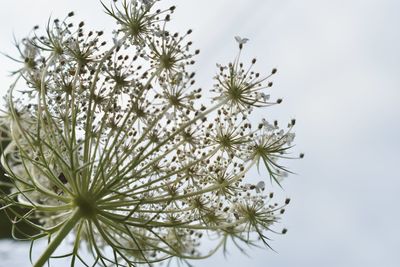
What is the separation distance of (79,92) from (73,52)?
70 cm

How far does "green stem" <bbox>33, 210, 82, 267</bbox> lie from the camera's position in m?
5.46

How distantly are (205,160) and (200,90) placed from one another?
1.19 metres

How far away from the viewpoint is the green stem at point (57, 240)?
5465 mm

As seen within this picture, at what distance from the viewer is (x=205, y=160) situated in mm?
7742

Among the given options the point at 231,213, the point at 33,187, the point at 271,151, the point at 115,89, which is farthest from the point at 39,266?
the point at 271,151

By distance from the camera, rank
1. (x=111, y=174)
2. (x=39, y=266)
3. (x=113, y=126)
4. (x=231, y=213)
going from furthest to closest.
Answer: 1. (x=231, y=213)
2. (x=113, y=126)
3. (x=111, y=174)
4. (x=39, y=266)

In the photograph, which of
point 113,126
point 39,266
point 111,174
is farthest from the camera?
point 113,126

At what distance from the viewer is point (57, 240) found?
5.69 m

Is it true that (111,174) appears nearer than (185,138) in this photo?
Yes

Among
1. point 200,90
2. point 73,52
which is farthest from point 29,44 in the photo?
point 200,90

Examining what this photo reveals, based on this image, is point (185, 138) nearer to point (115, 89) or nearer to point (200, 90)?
point (200, 90)

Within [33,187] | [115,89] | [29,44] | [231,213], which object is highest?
[29,44]

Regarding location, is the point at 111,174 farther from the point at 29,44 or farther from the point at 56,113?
the point at 29,44

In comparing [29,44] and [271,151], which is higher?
[29,44]
